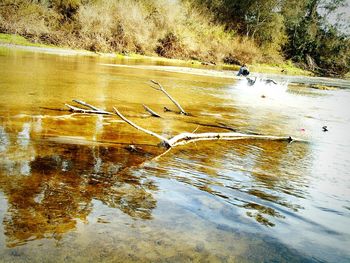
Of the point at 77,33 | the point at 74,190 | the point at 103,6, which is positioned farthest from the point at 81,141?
the point at 103,6

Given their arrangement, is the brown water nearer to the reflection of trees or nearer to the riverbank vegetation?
the reflection of trees

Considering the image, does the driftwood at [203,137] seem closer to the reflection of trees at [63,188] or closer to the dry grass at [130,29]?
the reflection of trees at [63,188]

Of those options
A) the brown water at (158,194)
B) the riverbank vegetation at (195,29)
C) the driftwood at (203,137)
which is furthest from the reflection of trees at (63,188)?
the riverbank vegetation at (195,29)

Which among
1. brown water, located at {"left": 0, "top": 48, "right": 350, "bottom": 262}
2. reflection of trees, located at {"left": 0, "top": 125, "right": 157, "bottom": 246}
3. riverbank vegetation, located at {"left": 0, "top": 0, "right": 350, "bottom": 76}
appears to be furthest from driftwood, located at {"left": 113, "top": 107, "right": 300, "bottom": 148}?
riverbank vegetation, located at {"left": 0, "top": 0, "right": 350, "bottom": 76}

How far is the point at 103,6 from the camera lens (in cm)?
3578

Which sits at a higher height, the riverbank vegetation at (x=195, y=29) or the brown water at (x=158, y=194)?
the riverbank vegetation at (x=195, y=29)

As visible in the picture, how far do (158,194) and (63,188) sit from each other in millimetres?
932

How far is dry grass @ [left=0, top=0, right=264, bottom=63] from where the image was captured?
3102 centimetres

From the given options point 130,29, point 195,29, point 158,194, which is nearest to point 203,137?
point 158,194

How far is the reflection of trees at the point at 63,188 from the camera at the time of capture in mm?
2715

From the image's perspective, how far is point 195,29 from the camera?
44.0 m

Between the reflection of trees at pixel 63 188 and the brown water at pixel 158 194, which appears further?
the reflection of trees at pixel 63 188

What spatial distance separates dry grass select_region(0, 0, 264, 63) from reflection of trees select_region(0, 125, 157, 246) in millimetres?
28615

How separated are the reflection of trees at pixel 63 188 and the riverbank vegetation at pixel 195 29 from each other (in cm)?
2855
